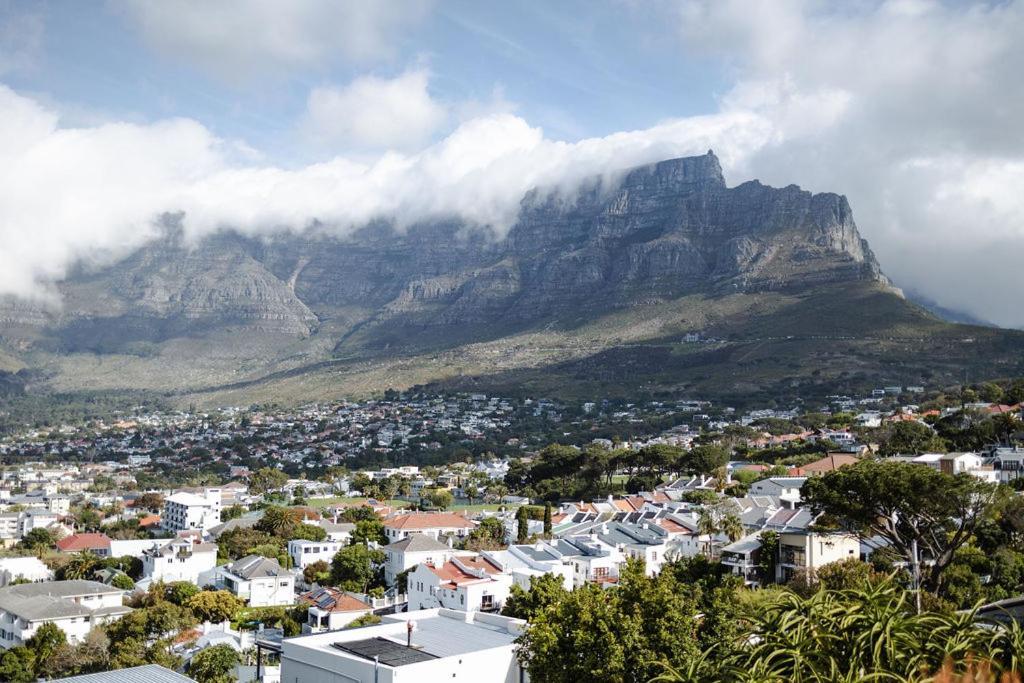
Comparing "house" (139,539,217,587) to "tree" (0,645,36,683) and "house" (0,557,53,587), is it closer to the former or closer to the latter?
"house" (0,557,53,587)

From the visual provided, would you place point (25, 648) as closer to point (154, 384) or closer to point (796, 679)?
point (796, 679)

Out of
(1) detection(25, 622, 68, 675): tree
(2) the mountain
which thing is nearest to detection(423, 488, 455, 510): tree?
(1) detection(25, 622, 68, 675): tree

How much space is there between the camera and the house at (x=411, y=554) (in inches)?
1625

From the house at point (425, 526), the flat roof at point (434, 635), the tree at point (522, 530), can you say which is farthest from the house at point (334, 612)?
the tree at point (522, 530)

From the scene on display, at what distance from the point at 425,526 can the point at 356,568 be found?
6891mm

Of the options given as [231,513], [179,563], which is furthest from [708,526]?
[231,513]

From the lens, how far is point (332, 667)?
71.4ft

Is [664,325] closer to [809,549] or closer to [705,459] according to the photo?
[705,459]

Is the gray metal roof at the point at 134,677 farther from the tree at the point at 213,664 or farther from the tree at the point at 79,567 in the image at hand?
the tree at the point at 79,567

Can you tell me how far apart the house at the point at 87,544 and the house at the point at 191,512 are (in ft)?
21.7

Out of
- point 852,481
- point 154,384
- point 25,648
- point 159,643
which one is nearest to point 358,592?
point 159,643

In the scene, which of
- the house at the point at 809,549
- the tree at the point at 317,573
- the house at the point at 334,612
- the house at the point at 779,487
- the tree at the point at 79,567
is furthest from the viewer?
the tree at the point at 79,567

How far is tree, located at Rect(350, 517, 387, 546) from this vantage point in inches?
1895

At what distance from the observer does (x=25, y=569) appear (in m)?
49.6
